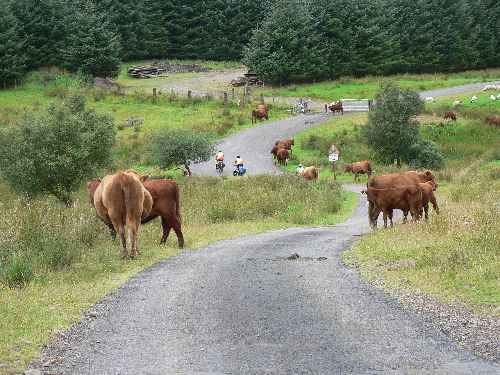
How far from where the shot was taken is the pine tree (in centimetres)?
7162

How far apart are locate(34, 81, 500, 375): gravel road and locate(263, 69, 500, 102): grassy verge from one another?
60.2 metres

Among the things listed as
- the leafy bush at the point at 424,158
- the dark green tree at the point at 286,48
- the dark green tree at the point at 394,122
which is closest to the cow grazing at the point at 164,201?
the dark green tree at the point at 394,122

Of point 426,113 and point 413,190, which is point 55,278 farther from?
point 426,113

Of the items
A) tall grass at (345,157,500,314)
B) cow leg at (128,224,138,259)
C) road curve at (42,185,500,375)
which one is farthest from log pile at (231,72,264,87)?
road curve at (42,185,500,375)

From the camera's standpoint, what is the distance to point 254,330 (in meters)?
9.19

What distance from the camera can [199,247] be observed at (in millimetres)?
18625

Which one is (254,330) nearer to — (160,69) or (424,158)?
(424,158)

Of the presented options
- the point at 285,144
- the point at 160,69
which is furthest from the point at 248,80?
the point at 285,144

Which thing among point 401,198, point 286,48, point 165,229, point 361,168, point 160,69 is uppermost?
point 286,48

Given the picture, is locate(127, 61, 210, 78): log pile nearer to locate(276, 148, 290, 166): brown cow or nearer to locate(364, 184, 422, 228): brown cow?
locate(276, 148, 290, 166): brown cow

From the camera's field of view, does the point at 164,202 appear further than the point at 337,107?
No

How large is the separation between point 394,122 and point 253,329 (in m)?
37.5

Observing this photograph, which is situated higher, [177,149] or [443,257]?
[443,257]

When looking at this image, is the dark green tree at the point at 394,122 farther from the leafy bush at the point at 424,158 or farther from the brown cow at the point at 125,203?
the brown cow at the point at 125,203
